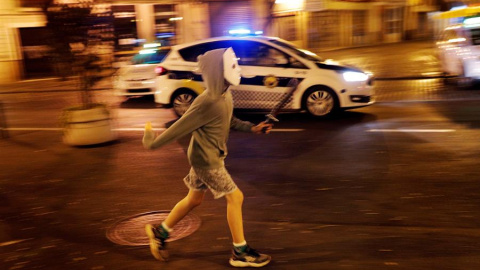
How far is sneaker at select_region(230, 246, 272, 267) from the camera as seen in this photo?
3.99 meters

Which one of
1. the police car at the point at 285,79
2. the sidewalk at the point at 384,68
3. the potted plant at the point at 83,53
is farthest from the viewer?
the sidewalk at the point at 384,68

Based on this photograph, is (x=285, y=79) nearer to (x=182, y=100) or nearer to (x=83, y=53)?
(x=182, y=100)

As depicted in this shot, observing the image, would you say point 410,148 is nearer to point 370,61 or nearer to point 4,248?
point 4,248

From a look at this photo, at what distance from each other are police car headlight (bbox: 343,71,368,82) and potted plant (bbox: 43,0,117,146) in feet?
14.9

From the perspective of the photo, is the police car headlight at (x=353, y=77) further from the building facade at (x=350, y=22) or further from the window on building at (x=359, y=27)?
the window on building at (x=359, y=27)

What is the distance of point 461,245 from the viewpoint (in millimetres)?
4207

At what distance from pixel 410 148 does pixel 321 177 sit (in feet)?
6.40

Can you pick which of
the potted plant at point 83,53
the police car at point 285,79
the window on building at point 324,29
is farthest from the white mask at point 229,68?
the window on building at point 324,29

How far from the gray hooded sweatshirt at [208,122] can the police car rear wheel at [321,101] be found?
243 inches

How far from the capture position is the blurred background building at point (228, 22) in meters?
22.9

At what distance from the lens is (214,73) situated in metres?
3.86

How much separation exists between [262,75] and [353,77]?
1808mm

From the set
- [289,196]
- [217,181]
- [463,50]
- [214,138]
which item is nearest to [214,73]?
Answer: [214,138]

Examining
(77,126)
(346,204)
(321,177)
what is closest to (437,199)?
(346,204)
